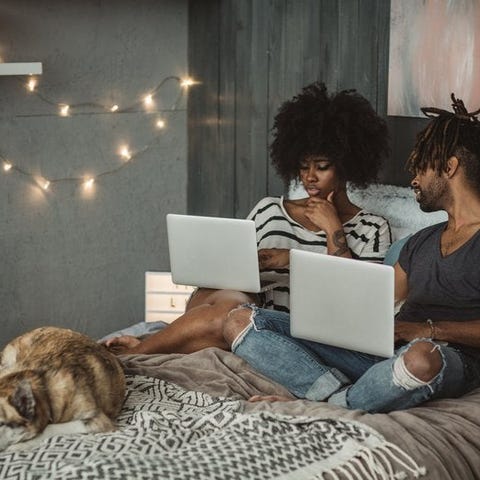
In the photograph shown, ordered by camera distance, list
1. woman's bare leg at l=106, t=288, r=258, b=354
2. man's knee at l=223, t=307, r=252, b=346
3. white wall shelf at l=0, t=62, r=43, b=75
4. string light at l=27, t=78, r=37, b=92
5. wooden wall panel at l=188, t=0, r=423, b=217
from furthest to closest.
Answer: string light at l=27, t=78, r=37, b=92 → white wall shelf at l=0, t=62, r=43, b=75 → wooden wall panel at l=188, t=0, r=423, b=217 → woman's bare leg at l=106, t=288, r=258, b=354 → man's knee at l=223, t=307, r=252, b=346

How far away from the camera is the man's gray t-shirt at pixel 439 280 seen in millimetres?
2799

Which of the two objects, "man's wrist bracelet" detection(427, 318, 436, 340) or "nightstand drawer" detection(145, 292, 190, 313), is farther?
"nightstand drawer" detection(145, 292, 190, 313)

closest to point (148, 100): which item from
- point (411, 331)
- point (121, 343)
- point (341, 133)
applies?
point (341, 133)

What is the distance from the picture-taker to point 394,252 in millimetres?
3242

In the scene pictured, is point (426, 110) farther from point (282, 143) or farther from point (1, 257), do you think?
point (1, 257)

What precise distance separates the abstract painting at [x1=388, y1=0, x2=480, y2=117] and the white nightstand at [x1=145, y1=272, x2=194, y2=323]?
128 cm

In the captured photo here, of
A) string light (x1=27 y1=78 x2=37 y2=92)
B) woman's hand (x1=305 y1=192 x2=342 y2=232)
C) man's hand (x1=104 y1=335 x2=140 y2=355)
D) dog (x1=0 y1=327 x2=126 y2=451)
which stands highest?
string light (x1=27 y1=78 x2=37 y2=92)

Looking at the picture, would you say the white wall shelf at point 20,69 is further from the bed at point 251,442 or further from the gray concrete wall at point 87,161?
the bed at point 251,442

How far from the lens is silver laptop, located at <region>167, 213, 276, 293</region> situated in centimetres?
312

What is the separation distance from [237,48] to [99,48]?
694 mm

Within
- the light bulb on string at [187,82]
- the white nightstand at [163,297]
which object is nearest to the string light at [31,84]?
the light bulb on string at [187,82]

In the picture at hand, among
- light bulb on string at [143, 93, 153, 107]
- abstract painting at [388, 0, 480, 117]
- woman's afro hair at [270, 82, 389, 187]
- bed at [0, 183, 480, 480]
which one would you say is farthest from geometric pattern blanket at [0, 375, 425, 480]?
A: light bulb on string at [143, 93, 153, 107]

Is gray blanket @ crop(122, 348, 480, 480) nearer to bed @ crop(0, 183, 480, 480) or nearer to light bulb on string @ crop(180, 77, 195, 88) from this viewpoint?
bed @ crop(0, 183, 480, 480)

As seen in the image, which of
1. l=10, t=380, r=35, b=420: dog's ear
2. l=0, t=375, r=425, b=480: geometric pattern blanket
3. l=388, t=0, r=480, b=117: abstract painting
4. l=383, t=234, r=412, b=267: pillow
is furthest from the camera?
l=388, t=0, r=480, b=117: abstract painting
